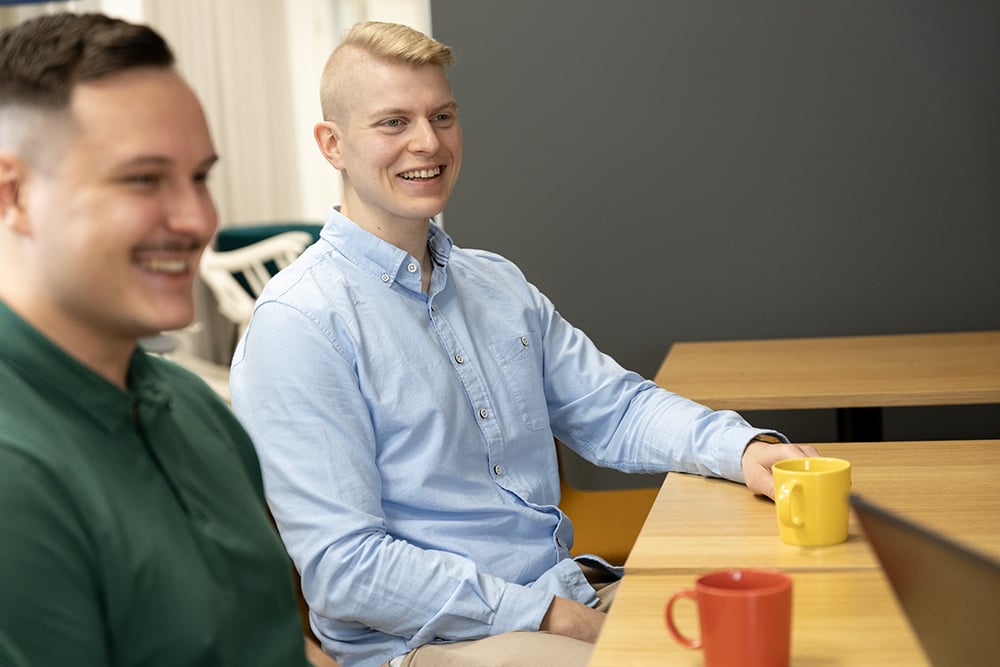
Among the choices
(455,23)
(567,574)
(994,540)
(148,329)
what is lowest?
(567,574)

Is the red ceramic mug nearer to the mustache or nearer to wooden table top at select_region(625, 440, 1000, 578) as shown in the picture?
wooden table top at select_region(625, 440, 1000, 578)

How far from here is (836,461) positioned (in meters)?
1.41

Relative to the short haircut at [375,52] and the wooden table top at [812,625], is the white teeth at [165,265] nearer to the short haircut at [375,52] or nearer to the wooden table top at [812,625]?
the wooden table top at [812,625]

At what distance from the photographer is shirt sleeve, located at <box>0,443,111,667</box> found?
81cm

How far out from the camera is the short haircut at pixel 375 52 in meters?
1.90

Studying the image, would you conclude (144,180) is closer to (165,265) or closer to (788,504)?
(165,265)

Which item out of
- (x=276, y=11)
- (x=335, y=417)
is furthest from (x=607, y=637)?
(x=276, y=11)

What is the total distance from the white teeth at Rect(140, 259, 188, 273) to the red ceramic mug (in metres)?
0.50

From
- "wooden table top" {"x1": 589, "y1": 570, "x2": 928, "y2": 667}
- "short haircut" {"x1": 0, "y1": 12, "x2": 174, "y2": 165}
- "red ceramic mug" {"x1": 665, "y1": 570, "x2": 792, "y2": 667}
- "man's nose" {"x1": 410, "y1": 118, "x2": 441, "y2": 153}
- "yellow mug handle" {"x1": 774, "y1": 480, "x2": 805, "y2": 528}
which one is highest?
"short haircut" {"x1": 0, "y1": 12, "x2": 174, "y2": 165}

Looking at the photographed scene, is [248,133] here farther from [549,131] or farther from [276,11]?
[549,131]

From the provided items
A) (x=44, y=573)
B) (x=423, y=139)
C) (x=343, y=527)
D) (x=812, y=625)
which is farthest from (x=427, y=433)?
(x=44, y=573)

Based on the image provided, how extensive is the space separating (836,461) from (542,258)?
2.10 meters

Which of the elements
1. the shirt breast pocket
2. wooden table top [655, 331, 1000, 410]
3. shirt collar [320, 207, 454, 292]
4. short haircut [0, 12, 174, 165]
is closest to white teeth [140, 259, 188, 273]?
short haircut [0, 12, 174, 165]

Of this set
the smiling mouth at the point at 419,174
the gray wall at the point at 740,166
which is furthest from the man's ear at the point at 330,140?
the gray wall at the point at 740,166
